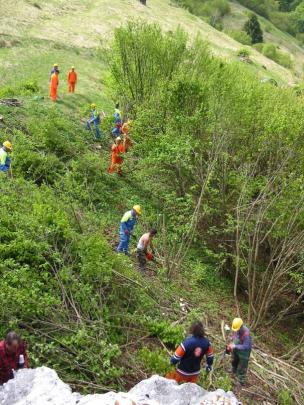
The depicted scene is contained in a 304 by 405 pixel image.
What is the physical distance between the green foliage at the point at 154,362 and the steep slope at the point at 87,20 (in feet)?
83.3

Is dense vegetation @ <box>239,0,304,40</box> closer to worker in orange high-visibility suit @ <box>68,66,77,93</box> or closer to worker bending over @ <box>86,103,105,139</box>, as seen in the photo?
worker in orange high-visibility suit @ <box>68,66,77,93</box>

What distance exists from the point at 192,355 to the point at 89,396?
188 cm

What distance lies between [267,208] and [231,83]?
656 centimetres

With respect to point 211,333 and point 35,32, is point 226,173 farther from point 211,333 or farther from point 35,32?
point 35,32

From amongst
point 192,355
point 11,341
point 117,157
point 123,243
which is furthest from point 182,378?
point 117,157

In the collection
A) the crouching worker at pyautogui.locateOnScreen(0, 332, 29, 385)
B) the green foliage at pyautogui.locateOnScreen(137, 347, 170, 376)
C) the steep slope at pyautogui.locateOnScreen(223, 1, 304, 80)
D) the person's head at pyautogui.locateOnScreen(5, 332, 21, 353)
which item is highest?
the person's head at pyautogui.locateOnScreen(5, 332, 21, 353)

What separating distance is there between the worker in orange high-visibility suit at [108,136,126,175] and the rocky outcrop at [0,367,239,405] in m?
10.8

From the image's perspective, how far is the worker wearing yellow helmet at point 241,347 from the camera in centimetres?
857

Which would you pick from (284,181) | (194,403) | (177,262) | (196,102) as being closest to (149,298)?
(177,262)

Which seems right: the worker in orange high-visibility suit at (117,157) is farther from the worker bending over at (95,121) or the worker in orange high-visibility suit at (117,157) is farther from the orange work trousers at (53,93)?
the orange work trousers at (53,93)

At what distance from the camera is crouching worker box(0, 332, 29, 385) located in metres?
6.69

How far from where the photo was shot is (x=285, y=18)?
98062mm

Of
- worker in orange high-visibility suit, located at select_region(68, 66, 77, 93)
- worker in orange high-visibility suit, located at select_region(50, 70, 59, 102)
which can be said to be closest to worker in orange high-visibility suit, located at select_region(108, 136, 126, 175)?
worker in orange high-visibility suit, located at select_region(50, 70, 59, 102)

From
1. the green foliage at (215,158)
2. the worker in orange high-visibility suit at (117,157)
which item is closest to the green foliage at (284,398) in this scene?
the green foliage at (215,158)
